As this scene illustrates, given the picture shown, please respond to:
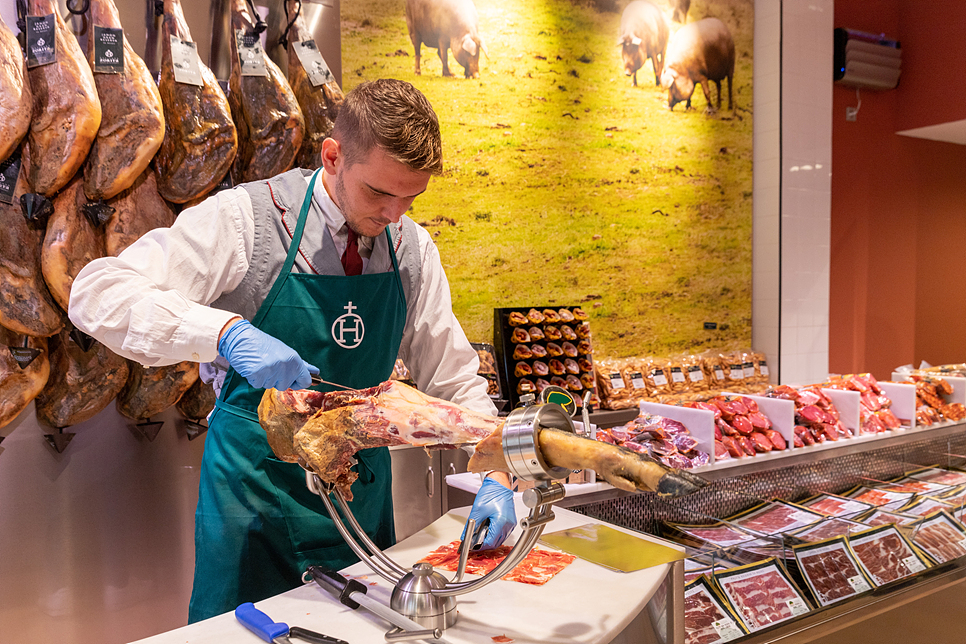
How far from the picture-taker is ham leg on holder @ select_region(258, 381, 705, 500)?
126 cm

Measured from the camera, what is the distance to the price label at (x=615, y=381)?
14.9ft

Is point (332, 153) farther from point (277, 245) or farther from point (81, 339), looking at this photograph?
point (81, 339)

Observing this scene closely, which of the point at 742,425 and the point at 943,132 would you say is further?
the point at 943,132

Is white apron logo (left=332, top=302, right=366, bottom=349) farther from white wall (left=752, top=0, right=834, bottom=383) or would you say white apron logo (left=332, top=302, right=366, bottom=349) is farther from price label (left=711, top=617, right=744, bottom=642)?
white wall (left=752, top=0, right=834, bottom=383)

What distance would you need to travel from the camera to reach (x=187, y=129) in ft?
9.01

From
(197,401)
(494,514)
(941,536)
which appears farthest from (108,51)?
(941,536)

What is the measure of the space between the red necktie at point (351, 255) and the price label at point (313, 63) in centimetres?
149

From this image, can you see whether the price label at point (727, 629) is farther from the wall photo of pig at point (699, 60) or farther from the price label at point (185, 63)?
the wall photo of pig at point (699, 60)

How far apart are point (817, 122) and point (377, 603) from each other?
5.48 meters

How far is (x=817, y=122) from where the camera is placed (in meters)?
5.55

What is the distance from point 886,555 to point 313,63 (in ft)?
9.62

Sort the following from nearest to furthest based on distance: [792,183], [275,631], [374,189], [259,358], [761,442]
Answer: [275,631]
[259,358]
[374,189]
[761,442]
[792,183]

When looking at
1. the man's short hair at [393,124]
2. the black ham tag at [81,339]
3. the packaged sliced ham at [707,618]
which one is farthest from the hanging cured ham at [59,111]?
the packaged sliced ham at [707,618]

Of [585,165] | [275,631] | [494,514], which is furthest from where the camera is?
[585,165]
